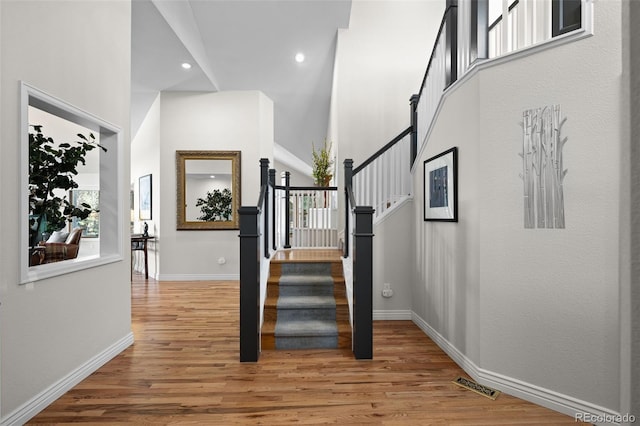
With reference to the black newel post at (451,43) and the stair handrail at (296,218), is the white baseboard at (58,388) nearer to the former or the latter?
the stair handrail at (296,218)

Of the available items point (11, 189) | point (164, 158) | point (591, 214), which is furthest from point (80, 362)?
point (164, 158)

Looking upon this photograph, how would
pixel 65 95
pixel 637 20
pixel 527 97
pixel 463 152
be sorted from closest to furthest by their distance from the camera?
pixel 637 20
pixel 527 97
pixel 65 95
pixel 463 152

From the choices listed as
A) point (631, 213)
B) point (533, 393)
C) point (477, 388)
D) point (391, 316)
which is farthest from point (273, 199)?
point (631, 213)

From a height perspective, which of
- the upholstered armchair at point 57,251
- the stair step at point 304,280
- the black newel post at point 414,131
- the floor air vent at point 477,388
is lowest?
the floor air vent at point 477,388

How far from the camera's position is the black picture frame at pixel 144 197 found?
665 cm

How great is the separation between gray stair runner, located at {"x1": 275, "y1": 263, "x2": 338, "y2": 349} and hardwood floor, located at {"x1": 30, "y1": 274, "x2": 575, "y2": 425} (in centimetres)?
12

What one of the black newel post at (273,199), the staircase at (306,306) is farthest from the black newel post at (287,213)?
the staircase at (306,306)

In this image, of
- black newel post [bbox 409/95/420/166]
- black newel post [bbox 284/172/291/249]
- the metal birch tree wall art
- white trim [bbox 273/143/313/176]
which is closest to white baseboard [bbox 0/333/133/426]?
black newel post [bbox 284/172/291/249]

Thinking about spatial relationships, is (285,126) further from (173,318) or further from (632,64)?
(632,64)

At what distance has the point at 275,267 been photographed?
12.5ft

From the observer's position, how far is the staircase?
3.18 m

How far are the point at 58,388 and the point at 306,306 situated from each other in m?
1.96

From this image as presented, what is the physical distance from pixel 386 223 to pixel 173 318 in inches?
108

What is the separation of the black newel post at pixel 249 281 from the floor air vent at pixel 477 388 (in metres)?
1.60
